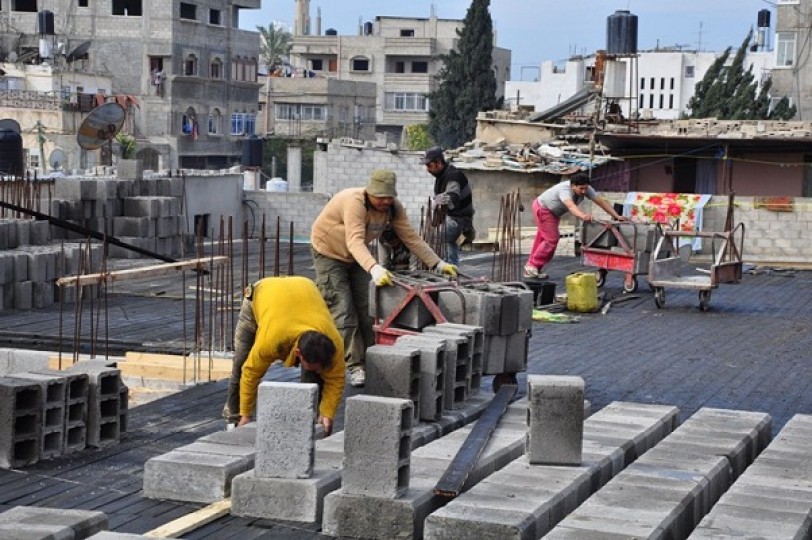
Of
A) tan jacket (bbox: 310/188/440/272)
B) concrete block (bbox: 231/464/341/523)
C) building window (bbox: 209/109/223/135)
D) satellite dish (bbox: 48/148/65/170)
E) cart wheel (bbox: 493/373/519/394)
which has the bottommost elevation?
concrete block (bbox: 231/464/341/523)

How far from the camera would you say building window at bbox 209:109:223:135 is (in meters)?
65.9

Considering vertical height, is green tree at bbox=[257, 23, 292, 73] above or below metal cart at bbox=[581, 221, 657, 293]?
above

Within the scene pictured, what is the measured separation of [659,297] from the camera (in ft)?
57.3

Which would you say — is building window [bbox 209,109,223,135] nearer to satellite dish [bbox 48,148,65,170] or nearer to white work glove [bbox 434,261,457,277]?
satellite dish [bbox 48,148,65,170]

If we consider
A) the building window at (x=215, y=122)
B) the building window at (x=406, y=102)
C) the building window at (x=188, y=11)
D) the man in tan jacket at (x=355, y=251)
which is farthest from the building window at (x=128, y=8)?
the man in tan jacket at (x=355, y=251)

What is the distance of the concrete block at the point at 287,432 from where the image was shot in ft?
25.7

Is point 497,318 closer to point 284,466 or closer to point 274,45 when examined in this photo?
point 284,466

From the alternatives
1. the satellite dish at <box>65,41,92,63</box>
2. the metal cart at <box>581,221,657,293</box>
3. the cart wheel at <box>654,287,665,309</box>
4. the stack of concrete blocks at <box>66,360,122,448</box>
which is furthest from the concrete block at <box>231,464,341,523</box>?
the satellite dish at <box>65,41,92,63</box>

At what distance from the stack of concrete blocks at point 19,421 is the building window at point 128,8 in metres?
54.6

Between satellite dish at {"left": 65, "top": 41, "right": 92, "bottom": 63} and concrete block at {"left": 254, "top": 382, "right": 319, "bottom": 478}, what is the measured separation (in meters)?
50.6

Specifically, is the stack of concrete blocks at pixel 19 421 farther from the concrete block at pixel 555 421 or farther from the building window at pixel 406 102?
the building window at pixel 406 102

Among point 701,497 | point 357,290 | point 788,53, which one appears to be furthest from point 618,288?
point 788,53

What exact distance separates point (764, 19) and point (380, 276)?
7042 centimetres

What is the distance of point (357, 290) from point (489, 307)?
1.04m
